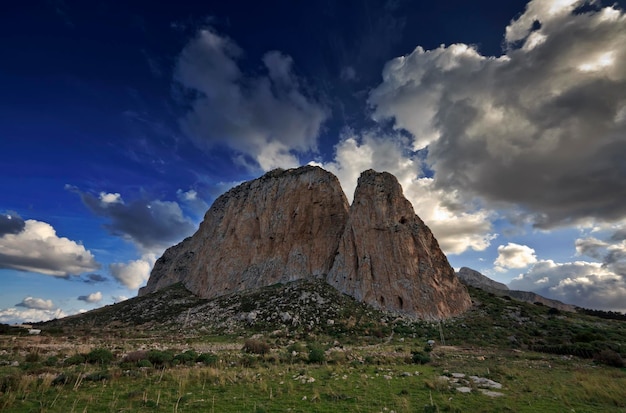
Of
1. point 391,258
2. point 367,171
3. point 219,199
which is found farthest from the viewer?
point 219,199

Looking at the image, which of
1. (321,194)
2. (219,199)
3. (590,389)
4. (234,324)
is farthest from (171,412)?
(219,199)

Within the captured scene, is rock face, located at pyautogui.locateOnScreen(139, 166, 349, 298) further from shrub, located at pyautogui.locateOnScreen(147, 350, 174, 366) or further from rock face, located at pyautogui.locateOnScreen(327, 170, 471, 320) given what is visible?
shrub, located at pyautogui.locateOnScreen(147, 350, 174, 366)

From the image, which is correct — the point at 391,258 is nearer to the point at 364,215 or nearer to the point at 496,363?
the point at 364,215

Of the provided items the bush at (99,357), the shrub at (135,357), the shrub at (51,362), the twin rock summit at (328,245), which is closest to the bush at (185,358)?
the shrub at (135,357)

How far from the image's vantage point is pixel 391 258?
168ft

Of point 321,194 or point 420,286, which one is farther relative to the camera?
point 321,194

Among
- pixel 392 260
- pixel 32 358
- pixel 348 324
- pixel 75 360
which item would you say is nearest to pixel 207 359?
pixel 75 360

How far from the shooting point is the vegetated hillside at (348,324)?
34750 mm

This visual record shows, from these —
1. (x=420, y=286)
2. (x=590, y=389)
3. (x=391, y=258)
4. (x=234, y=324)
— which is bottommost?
(x=590, y=389)

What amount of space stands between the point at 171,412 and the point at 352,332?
30577 mm

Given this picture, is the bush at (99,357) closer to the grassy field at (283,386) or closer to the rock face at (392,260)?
the grassy field at (283,386)

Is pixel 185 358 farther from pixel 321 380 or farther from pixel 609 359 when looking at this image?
pixel 609 359

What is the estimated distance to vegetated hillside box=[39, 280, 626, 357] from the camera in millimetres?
34750

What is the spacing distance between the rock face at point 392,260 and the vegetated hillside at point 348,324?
2.85m
